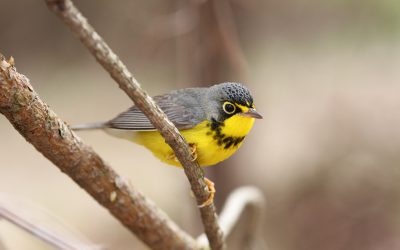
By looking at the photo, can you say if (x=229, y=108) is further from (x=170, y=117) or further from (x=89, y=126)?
(x=89, y=126)

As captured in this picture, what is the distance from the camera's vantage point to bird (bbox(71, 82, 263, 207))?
2895 mm

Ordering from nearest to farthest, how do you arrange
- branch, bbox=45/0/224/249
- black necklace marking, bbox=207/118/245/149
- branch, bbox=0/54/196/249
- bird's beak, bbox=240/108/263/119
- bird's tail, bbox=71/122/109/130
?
branch, bbox=45/0/224/249 → branch, bbox=0/54/196/249 → bird's beak, bbox=240/108/263/119 → black necklace marking, bbox=207/118/245/149 → bird's tail, bbox=71/122/109/130

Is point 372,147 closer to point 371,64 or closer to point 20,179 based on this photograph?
point 371,64

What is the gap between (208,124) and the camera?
2.98m

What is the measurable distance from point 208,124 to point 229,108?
138 mm

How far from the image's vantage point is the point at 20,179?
7.73 m

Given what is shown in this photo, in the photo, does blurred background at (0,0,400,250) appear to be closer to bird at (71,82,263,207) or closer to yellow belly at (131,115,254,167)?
bird at (71,82,263,207)

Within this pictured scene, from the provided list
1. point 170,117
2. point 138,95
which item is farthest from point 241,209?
point 138,95

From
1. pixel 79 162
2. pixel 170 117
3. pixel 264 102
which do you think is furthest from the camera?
pixel 264 102

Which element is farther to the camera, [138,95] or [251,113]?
[251,113]

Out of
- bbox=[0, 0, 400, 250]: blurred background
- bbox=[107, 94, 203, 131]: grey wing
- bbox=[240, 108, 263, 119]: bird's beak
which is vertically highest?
bbox=[107, 94, 203, 131]: grey wing

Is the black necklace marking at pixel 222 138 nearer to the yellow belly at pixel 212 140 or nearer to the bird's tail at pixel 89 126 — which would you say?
the yellow belly at pixel 212 140

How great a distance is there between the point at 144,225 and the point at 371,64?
684 centimetres

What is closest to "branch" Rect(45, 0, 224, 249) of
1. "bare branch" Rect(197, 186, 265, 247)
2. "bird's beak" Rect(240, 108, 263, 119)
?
"bird's beak" Rect(240, 108, 263, 119)
